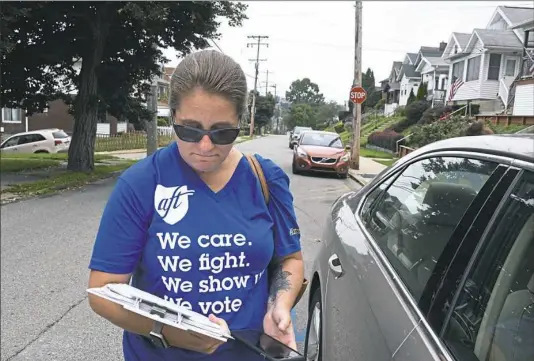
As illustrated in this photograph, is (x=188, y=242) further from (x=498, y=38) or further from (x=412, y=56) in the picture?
(x=412, y=56)

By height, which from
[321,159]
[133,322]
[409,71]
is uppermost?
[409,71]

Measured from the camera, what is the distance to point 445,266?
1.65 meters

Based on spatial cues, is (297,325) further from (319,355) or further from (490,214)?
(490,214)

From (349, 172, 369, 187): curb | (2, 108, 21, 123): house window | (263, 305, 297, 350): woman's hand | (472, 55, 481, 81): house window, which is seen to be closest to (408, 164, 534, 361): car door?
(263, 305, 297, 350): woman's hand

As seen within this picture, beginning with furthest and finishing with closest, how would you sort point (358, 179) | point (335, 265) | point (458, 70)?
point (458, 70) → point (358, 179) → point (335, 265)

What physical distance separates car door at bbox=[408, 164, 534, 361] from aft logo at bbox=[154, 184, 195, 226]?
2.84 feet

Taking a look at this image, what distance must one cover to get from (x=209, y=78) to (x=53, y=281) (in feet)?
12.8

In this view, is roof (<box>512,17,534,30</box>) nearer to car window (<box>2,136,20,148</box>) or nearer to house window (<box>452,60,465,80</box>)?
house window (<box>452,60,465,80</box>)

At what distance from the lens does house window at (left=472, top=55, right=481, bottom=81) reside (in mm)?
31820

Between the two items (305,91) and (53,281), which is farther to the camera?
(305,91)

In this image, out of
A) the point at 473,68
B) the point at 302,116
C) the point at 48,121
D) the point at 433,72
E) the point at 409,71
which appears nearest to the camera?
the point at 473,68

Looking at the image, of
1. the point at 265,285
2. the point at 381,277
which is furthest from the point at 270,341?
the point at 381,277

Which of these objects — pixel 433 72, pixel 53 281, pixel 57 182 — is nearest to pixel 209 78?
pixel 53 281

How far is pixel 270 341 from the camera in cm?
159
